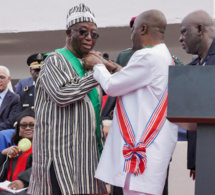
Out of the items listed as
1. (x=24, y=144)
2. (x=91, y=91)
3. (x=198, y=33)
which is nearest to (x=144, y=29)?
(x=198, y=33)

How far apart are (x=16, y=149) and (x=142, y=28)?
9.41 ft

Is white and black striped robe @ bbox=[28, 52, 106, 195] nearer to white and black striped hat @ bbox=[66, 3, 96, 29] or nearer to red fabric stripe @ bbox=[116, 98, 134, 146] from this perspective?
red fabric stripe @ bbox=[116, 98, 134, 146]

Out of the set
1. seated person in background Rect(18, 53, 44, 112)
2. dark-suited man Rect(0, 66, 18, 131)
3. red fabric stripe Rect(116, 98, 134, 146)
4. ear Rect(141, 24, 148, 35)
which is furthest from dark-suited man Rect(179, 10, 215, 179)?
dark-suited man Rect(0, 66, 18, 131)

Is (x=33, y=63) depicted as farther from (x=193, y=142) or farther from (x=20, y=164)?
(x=193, y=142)

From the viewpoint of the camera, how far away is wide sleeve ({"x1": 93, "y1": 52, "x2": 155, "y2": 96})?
4.07 metres

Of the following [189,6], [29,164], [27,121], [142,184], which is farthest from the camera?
[189,6]

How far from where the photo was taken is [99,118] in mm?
4324

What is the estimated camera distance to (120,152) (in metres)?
4.05

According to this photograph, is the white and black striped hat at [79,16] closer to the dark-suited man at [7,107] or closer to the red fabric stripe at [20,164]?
the red fabric stripe at [20,164]

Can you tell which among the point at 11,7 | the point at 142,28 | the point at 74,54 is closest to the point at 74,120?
the point at 74,54

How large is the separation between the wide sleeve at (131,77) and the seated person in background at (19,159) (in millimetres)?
2496

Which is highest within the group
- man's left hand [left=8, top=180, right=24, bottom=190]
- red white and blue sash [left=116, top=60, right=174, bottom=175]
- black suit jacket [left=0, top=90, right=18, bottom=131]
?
black suit jacket [left=0, top=90, right=18, bottom=131]

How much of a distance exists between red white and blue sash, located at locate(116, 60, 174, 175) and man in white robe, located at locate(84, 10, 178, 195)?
0.02 m

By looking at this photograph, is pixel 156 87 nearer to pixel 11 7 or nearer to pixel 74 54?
pixel 74 54
